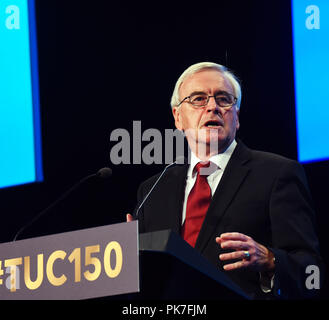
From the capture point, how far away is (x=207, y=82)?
9.62 feet

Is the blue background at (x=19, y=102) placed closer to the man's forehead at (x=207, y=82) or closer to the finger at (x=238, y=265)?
the man's forehead at (x=207, y=82)

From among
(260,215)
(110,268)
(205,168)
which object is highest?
(205,168)

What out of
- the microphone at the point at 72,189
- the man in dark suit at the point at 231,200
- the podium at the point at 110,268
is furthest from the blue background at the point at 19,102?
the podium at the point at 110,268

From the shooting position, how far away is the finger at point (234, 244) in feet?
6.19

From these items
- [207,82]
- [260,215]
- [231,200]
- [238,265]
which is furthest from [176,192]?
[238,265]

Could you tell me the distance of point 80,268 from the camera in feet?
5.81

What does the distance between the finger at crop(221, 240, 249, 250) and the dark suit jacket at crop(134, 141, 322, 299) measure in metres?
0.20

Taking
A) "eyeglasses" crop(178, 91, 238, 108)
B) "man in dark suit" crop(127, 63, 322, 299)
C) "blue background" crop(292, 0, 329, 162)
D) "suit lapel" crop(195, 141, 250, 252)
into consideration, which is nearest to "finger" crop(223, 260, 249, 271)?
"man in dark suit" crop(127, 63, 322, 299)

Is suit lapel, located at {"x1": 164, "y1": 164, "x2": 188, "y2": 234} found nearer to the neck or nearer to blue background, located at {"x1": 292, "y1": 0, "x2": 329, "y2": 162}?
the neck

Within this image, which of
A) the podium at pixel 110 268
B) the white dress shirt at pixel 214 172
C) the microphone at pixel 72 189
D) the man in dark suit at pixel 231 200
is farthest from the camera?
the white dress shirt at pixel 214 172

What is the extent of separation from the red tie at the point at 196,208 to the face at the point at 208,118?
0.18m

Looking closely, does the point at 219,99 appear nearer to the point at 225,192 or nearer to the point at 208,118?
the point at 208,118

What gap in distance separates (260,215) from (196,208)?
0.26 m
